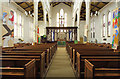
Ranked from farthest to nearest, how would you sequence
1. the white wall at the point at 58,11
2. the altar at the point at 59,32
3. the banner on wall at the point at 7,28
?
1. the white wall at the point at 58,11
2. the altar at the point at 59,32
3. the banner on wall at the point at 7,28

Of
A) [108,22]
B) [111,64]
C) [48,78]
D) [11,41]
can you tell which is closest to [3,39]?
[11,41]

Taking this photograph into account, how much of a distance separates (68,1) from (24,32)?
10183 millimetres

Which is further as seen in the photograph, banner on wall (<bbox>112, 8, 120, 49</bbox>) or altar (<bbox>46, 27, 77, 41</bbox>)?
altar (<bbox>46, 27, 77, 41</bbox>)

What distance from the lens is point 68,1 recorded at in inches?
805

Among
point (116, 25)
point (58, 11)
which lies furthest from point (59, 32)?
point (116, 25)

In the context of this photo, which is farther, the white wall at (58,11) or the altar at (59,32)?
the white wall at (58,11)

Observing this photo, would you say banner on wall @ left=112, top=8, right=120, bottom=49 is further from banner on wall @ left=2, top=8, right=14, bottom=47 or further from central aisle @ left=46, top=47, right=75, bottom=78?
banner on wall @ left=2, top=8, right=14, bottom=47

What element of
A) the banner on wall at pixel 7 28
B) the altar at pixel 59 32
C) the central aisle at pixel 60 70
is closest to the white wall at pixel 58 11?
the altar at pixel 59 32

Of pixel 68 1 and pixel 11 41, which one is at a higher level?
pixel 68 1

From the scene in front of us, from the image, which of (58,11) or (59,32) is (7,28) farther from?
(58,11)

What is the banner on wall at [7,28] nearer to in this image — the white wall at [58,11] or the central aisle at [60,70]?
the central aisle at [60,70]

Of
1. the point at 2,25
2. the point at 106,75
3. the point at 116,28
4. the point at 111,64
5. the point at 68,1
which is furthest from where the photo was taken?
the point at 68,1

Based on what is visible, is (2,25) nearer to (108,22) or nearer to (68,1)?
(108,22)

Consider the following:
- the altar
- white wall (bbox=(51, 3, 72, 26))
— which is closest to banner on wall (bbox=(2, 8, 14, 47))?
the altar
